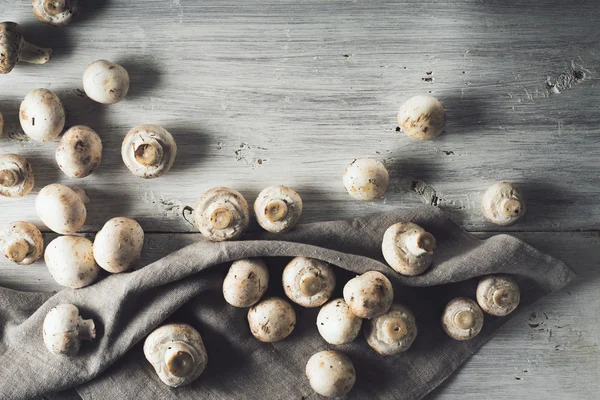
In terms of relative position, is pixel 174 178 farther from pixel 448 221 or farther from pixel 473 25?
pixel 473 25

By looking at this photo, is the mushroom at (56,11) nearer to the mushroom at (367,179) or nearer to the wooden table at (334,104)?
the wooden table at (334,104)

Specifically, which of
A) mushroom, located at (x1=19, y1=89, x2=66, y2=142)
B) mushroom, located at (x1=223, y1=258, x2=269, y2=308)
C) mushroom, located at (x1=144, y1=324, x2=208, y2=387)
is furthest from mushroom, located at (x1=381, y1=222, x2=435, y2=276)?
mushroom, located at (x1=19, y1=89, x2=66, y2=142)

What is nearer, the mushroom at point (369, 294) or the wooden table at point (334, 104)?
the mushroom at point (369, 294)

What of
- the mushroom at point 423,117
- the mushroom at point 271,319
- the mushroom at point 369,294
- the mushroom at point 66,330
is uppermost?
the mushroom at point 423,117

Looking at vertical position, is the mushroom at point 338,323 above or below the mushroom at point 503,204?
below

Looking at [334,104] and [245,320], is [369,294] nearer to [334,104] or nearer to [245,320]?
[245,320]

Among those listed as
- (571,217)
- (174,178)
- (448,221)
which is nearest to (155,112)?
(174,178)

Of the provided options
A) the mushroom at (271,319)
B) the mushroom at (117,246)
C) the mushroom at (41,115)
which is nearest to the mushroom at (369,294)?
the mushroom at (271,319)
